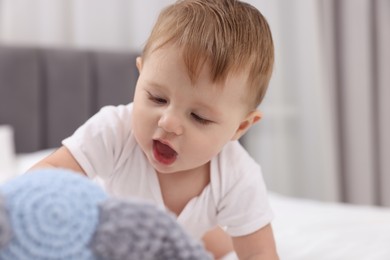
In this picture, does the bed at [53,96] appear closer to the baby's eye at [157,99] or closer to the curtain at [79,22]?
the curtain at [79,22]

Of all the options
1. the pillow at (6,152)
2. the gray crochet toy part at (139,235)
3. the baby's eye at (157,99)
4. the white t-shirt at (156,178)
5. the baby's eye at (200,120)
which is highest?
the baby's eye at (157,99)

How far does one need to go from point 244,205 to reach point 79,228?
1.82ft

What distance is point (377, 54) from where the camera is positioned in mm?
2359

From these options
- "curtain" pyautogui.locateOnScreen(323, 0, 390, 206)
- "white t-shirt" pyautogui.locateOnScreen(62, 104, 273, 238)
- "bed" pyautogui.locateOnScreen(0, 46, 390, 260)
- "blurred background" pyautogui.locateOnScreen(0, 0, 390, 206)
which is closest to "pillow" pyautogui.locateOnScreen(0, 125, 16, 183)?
"bed" pyautogui.locateOnScreen(0, 46, 390, 260)

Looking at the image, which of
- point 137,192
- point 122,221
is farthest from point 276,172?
point 122,221

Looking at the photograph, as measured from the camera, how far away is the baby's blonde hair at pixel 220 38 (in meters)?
0.73

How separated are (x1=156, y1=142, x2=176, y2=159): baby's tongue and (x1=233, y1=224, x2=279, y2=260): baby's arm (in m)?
0.25

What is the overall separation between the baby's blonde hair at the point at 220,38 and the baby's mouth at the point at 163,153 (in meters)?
0.12

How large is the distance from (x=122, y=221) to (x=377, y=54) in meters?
2.18

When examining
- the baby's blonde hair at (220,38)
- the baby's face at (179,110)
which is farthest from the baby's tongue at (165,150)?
the baby's blonde hair at (220,38)

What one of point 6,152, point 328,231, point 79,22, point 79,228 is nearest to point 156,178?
point 79,228

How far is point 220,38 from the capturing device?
74 cm

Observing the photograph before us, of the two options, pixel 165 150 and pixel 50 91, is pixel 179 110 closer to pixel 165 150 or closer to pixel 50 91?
pixel 165 150

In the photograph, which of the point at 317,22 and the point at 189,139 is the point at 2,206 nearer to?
the point at 189,139
